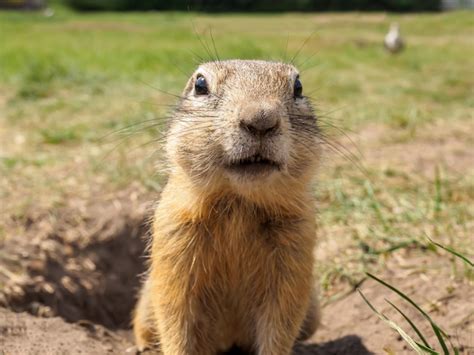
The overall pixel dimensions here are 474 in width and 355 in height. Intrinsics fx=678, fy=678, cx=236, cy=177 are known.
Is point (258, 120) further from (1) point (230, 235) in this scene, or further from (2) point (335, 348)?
(2) point (335, 348)

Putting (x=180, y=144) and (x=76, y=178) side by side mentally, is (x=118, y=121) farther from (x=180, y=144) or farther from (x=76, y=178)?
(x=180, y=144)

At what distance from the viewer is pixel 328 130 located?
6926 mm

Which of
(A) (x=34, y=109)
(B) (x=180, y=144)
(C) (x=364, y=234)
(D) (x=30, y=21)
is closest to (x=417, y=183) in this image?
(C) (x=364, y=234)

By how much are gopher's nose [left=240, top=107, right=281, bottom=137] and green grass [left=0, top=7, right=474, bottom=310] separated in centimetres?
129

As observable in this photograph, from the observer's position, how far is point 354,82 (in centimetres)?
1181

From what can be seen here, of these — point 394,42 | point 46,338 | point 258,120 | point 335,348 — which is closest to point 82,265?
point 46,338

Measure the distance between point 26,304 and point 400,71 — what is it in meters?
10.4

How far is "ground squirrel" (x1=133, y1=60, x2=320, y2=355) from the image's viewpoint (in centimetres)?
348

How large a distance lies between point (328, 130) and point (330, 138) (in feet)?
8.49

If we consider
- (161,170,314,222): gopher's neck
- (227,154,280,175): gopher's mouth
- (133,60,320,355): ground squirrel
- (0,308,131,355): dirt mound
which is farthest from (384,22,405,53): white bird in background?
(227,154,280,175): gopher's mouth

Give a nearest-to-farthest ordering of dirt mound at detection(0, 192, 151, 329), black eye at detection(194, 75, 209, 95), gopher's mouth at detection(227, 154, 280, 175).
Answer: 1. gopher's mouth at detection(227, 154, 280, 175)
2. black eye at detection(194, 75, 209, 95)
3. dirt mound at detection(0, 192, 151, 329)

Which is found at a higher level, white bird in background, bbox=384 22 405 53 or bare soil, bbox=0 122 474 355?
white bird in background, bbox=384 22 405 53

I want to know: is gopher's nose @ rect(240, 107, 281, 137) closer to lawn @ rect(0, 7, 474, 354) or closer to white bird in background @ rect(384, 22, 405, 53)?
lawn @ rect(0, 7, 474, 354)

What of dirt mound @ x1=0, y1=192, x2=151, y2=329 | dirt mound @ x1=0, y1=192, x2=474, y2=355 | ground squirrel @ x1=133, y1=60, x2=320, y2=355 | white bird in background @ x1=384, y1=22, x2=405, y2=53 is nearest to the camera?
ground squirrel @ x1=133, y1=60, x2=320, y2=355
